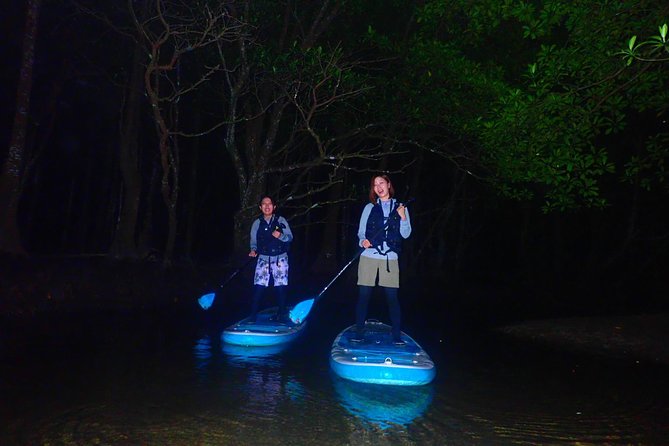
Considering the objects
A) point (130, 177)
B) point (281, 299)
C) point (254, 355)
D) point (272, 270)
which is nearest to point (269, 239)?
point (272, 270)

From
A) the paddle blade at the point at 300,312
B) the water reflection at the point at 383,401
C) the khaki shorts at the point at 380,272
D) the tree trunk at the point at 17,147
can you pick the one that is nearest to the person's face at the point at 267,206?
the paddle blade at the point at 300,312

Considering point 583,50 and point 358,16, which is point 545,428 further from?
point 358,16

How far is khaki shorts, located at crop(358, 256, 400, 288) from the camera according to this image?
22.3 ft

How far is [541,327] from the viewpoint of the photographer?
37.1 ft

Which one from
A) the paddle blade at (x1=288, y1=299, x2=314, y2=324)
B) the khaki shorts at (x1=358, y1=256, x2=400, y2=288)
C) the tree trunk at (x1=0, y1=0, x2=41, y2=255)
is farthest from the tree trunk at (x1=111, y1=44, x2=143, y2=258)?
the khaki shorts at (x1=358, y1=256, x2=400, y2=288)

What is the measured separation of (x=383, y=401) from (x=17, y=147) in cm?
1158

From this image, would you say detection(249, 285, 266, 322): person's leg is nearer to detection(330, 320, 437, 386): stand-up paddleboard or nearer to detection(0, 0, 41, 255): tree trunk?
detection(330, 320, 437, 386): stand-up paddleboard

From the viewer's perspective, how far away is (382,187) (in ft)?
22.4

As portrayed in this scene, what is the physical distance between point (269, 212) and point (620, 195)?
74.3 feet

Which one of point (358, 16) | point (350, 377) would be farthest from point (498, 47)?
point (350, 377)

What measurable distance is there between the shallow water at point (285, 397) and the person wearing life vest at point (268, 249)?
102 centimetres

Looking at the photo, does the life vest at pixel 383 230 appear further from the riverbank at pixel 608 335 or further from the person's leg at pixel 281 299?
the riverbank at pixel 608 335

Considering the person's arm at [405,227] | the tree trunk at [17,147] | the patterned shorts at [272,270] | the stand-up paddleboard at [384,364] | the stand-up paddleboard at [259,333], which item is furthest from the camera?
the tree trunk at [17,147]

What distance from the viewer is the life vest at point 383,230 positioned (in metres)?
6.70
